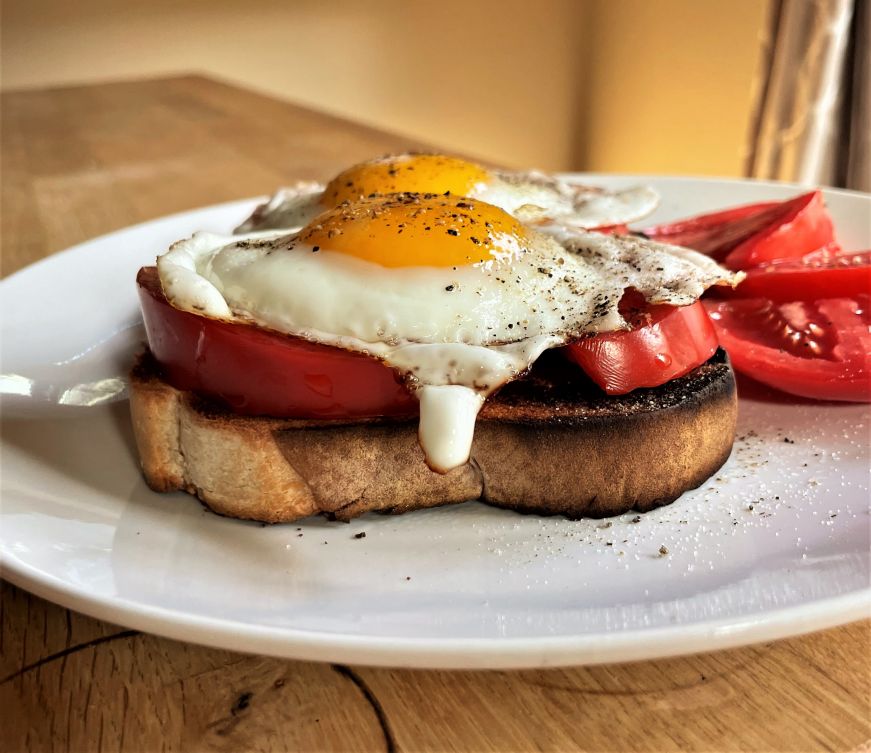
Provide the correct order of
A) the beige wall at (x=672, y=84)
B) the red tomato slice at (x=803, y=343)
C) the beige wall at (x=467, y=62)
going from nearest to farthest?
the red tomato slice at (x=803, y=343) → the beige wall at (x=672, y=84) → the beige wall at (x=467, y=62)

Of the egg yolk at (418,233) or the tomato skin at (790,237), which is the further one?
the tomato skin at (790,237)

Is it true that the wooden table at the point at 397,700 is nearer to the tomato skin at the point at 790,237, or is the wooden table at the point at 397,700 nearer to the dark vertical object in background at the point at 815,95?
the tomato skin at the point at 790,237

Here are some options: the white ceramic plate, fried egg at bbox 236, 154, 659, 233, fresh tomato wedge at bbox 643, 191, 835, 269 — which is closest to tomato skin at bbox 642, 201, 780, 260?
fresh tomato wedge at bbox 643, 191, 835, 269

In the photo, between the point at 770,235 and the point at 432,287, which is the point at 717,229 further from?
Answer: the point at 432,287

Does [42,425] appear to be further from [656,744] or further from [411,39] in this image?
[411,39]

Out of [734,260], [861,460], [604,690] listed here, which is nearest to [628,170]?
[734,260]

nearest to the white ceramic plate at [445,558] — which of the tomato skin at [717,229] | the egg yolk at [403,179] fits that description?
the tomato skin at [717,229]

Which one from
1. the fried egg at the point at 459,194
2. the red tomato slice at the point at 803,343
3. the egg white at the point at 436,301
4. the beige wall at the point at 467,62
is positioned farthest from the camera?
the beige wall at the point at 467,62
